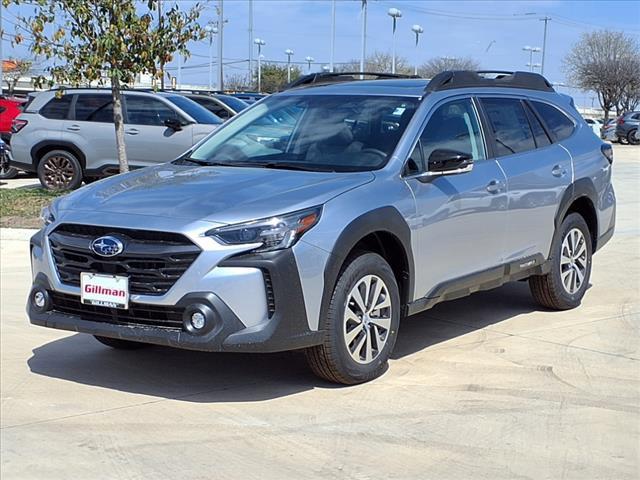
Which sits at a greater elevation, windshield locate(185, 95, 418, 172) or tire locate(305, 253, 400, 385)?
windshield locate(185, 95, 418, 172)

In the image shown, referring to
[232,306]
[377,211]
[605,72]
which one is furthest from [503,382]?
[605,72]

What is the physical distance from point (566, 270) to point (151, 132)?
936cm

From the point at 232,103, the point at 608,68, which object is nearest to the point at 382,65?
the point at 608,68

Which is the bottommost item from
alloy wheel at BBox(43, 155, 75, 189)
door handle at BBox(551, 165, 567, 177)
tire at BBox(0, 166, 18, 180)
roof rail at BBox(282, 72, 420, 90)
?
tire at BBox(0, 166, 18, 180)

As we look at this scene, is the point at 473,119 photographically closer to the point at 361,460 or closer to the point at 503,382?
the point at 503,382

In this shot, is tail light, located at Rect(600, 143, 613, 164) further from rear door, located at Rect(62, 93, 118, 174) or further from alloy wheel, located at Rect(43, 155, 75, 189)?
alloy wheel, located at Rect(43, 155, 75, 189)

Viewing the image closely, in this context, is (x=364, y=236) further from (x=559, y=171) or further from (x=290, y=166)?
(x=559, y=171)

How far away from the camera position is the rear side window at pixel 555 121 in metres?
7.40

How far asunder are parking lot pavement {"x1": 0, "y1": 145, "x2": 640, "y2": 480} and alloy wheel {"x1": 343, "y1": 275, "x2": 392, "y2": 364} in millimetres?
226

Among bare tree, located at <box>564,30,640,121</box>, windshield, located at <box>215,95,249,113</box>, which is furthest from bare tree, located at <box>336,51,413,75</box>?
windshield, located at <box>215,95,249,113</box>

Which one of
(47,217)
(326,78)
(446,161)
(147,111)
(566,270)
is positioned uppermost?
(326,78)

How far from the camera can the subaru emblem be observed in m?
4.88

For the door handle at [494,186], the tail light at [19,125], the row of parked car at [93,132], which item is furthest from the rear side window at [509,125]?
the tail light at [19,125]

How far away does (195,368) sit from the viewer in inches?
227
